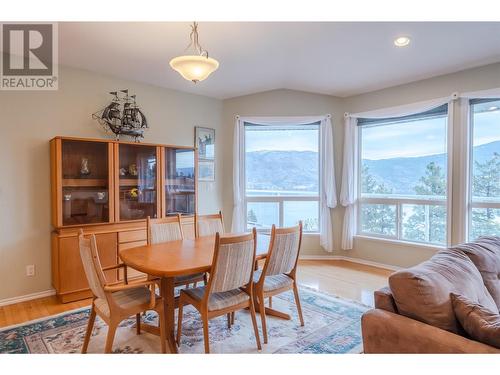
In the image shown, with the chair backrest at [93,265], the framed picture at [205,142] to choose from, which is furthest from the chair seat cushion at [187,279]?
the framed picture at [205,142]

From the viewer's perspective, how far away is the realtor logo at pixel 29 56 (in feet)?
8.86

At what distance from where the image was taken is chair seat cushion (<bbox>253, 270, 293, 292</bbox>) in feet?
8.08

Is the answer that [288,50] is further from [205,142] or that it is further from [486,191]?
[486,191]

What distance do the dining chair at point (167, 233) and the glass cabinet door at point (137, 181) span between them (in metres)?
0.71

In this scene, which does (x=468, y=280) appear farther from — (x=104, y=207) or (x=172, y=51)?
(x=104, y=207)

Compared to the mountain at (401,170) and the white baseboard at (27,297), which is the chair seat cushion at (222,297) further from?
the mountain at (401,170)

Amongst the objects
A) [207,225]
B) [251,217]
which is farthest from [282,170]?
[207,225]

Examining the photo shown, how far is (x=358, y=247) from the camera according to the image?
4.62 metres

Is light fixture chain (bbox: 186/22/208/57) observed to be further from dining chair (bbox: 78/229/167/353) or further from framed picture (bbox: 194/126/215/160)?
dining chair (bbox: 78/229/167/353)

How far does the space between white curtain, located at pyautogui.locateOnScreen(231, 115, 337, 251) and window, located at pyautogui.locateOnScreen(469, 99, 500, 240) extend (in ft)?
5.67

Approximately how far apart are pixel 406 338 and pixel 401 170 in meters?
3.42

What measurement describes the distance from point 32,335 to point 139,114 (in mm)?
2609
